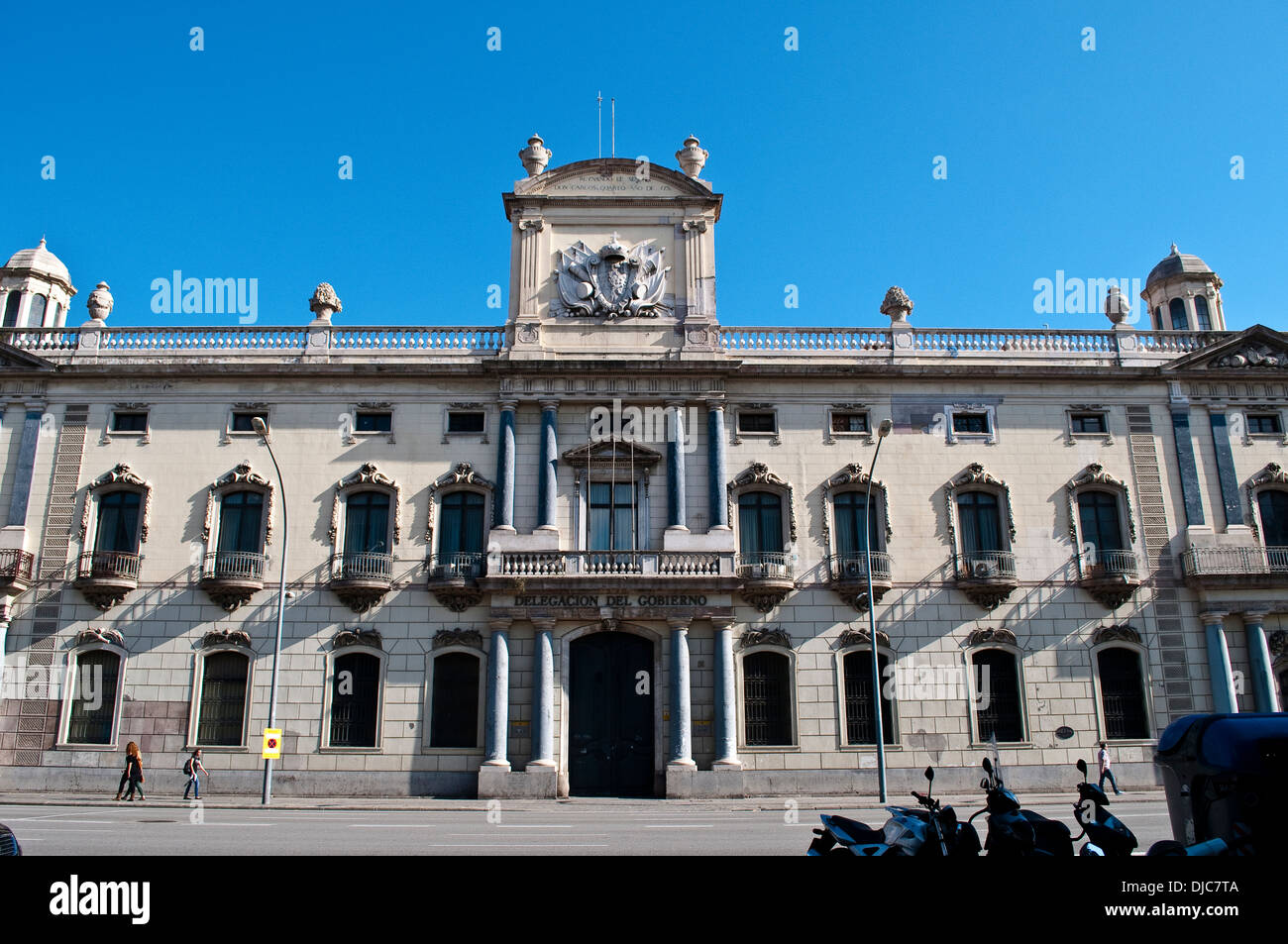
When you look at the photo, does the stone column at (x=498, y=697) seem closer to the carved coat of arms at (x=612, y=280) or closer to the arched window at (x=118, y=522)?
the carved coat of arms at (x=612, y=280)

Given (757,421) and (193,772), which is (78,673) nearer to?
(193,772)

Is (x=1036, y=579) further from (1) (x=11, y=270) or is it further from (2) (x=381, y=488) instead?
(1) (x=11, y=270)

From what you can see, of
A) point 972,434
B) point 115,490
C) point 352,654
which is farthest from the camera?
point 972,434

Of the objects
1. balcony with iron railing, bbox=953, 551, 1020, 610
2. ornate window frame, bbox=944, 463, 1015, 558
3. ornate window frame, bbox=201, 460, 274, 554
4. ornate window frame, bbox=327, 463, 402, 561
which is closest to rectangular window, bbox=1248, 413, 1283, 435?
ornate window frame, bbox=944, 463, 1015, 558

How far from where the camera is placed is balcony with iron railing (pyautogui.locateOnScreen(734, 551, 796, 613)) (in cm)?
2770

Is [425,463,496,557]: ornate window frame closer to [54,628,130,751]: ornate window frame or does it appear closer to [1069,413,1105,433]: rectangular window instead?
[54,628,130,751]: ornate window frame

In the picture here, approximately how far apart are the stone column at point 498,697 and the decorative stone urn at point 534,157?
1574cm

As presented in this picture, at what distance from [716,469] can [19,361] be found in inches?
917

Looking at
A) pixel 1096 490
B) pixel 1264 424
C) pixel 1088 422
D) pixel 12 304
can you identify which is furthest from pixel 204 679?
pixel 1264 424

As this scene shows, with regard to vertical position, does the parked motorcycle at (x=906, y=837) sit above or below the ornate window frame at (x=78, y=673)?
below

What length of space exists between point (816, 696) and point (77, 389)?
85.0ft

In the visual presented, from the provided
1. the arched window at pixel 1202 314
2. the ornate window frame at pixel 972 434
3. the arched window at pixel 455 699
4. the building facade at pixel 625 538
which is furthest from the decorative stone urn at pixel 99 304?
the arched window at pixel 1202 314

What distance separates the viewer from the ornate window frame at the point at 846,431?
1173 inches

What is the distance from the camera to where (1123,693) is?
28.2m
